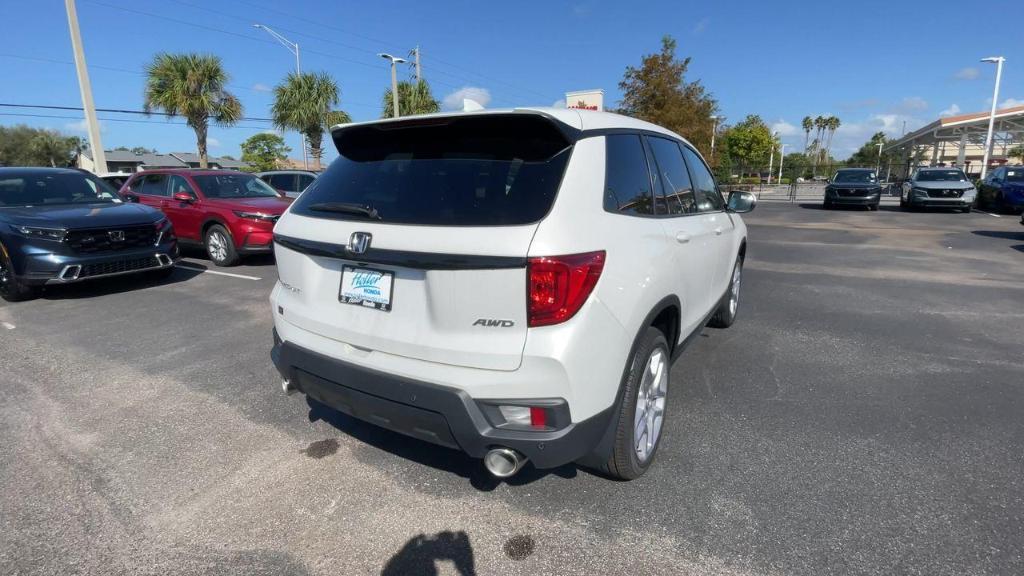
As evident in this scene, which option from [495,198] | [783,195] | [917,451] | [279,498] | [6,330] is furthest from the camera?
[783,195]

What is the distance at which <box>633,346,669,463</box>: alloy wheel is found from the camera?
103 inches

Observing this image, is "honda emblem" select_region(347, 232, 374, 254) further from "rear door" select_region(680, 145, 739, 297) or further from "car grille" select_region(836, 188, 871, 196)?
"car grille" select_region(836, 188, 871, 196)

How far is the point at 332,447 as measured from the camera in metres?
3.05

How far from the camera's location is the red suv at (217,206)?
27.7 feet

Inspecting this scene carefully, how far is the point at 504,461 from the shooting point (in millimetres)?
2170

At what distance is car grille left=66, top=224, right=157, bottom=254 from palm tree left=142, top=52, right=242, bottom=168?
67.8ft

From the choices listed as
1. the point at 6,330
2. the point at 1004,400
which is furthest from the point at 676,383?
the point at 6,330

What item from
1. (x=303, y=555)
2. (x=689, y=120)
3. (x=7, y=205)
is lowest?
(x=303, y=555)

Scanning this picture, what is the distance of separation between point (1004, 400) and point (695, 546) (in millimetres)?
2873

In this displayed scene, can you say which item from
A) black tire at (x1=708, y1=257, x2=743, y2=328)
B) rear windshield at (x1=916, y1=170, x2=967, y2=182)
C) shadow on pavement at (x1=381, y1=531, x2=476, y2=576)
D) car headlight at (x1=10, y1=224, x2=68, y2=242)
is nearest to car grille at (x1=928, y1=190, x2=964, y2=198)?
rear windshield at (x1=916, y1=170, x2=967, y2=182)

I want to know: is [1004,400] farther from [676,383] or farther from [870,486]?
[676,383]

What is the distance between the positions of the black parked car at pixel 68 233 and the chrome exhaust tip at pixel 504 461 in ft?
20.9

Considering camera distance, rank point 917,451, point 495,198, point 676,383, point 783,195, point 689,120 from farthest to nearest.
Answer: point 783,195
point 689,120
point 676,383
point 917,451
point 495,198

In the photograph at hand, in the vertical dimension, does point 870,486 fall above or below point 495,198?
below
